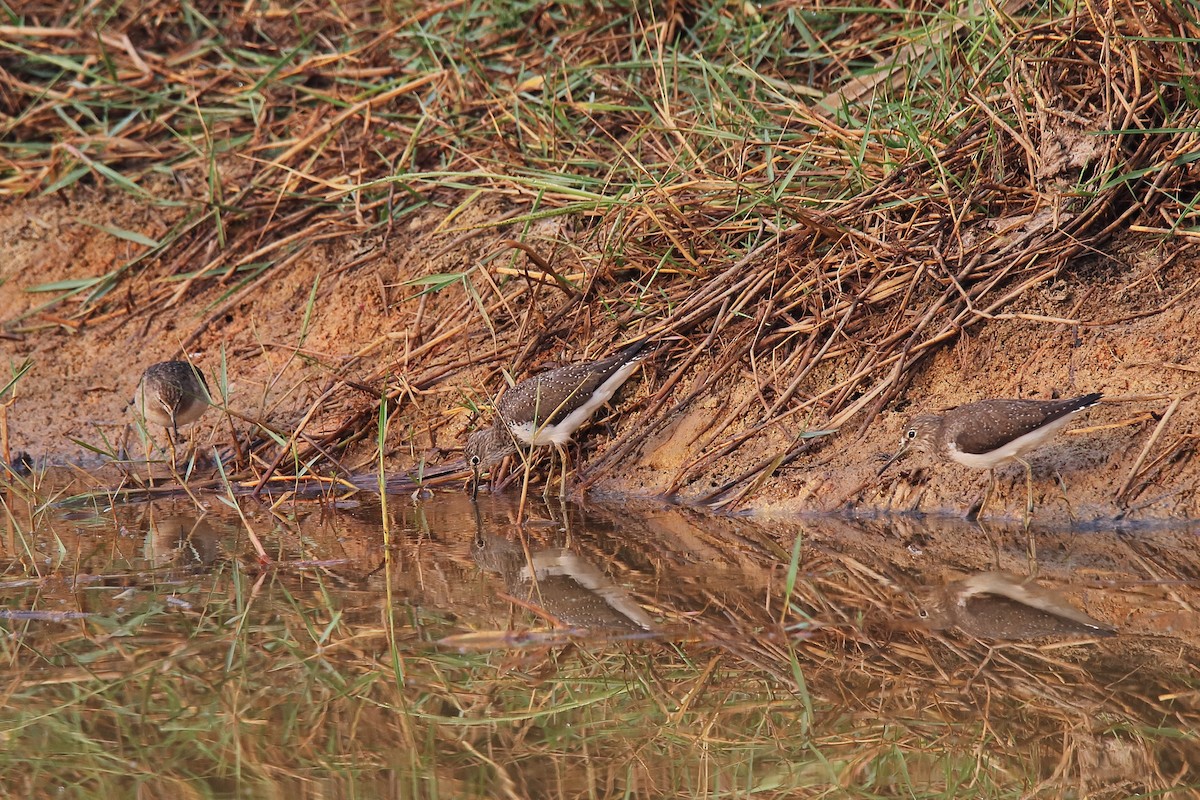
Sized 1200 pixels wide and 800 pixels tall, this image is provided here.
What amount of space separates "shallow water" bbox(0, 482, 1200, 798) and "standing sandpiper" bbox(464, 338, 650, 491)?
89cm

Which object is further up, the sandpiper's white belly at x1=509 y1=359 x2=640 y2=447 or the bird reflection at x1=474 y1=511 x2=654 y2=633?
the bird reflection at x1=474 y1=511 x2=654 y2=633

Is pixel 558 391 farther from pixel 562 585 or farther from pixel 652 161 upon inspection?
pixel 652 161

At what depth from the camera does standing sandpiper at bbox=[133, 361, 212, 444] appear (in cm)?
746

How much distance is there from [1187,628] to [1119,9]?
362cm

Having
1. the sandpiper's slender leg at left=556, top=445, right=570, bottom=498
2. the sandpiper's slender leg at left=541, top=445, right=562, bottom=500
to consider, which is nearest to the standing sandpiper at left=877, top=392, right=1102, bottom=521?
the sandpiper's slender leg at left=556, top=445, right=570, bottom=498

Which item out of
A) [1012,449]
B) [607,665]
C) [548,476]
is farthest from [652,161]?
[607,665]

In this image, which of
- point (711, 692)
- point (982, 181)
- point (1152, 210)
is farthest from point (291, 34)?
point (711, 692)

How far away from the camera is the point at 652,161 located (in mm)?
7922

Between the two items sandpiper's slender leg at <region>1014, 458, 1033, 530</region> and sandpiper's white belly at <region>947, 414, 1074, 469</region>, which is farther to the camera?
sandpiper's slender leg at <region>1014, 458, 1033, 530</region>

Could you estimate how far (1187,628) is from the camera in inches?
163

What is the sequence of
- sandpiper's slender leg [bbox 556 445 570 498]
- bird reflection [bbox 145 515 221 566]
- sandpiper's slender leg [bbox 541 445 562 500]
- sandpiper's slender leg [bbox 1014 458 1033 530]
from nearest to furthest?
bird reflection [bbox 145 515 221 566], sandpiper's slender leg [bbox 1014 458 1033 530], sandpiper's slender leg [bbox 556 445 570 498], sandpiper's slender leg [bbox 541 445 562 500]

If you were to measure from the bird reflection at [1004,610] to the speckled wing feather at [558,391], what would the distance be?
248cm

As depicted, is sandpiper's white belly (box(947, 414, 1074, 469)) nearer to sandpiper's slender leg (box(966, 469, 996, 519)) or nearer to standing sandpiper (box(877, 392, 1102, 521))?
standing sandpiper (box(877, 392, 1102, 521))

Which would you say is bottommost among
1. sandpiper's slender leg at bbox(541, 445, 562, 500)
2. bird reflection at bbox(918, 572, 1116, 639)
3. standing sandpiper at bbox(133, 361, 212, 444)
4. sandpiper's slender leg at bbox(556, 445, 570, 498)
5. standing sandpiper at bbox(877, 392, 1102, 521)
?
sandpiper's slender leg at bbox(541, 445, 562, 500)
